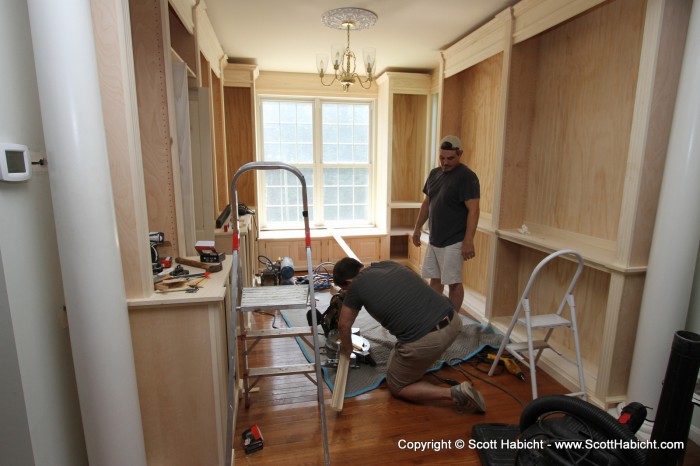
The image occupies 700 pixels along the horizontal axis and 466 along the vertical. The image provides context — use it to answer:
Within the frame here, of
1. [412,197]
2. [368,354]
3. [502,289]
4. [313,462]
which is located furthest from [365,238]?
[313,462]

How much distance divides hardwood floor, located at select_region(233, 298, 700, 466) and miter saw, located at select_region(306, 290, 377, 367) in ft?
0.88

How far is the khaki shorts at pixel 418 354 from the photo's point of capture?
2113 mm

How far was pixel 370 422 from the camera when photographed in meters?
2.09

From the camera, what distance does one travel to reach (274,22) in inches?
128

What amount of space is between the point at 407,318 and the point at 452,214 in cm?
118

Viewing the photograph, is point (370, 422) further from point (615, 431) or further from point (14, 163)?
point (14, 163)

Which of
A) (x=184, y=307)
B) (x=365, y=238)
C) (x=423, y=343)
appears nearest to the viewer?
(x=184, y=307)

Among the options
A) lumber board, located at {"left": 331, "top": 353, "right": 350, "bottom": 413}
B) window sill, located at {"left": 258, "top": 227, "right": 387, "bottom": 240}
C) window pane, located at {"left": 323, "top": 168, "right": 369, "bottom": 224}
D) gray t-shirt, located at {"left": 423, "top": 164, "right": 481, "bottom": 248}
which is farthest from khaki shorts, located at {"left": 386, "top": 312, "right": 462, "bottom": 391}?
window pane, located at {"left": 323, "top": 168, "right": 369, "bottom": 224}

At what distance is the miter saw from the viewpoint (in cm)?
266

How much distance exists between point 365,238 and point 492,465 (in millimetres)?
3666

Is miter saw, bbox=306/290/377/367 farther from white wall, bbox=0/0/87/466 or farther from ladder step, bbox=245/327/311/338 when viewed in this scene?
white wall, bbox=0/0/87/466

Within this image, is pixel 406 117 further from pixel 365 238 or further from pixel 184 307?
pixel 184 307

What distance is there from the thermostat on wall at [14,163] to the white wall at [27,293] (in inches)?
1.5

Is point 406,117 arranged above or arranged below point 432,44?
below
